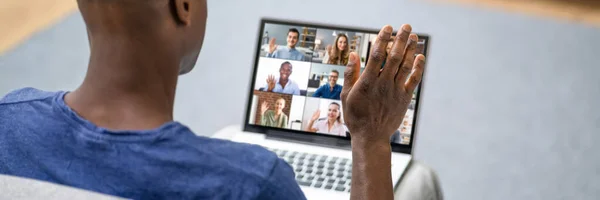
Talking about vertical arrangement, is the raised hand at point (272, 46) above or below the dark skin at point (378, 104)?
above

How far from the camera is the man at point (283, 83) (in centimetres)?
160

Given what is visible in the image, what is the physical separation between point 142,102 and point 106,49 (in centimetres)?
7

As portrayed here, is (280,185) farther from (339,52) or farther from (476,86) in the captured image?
(476,86)

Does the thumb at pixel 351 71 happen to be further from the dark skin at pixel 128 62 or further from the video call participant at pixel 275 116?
the video call participant at pixel 275 116

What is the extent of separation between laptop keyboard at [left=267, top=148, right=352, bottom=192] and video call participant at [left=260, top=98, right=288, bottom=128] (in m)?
0.11

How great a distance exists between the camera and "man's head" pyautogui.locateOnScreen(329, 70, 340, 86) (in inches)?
62.1

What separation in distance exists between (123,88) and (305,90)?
0.85 meters

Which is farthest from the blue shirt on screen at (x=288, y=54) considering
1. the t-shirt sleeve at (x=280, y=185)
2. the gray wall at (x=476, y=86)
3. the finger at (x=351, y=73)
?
the gray wall at (x=476, y=86)

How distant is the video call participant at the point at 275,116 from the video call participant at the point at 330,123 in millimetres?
58

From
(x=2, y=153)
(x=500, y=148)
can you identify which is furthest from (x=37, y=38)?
(x=2, y=153)

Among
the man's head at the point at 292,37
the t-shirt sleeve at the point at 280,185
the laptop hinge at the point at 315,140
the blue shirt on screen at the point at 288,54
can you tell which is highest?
the man's head at the point at 292,37

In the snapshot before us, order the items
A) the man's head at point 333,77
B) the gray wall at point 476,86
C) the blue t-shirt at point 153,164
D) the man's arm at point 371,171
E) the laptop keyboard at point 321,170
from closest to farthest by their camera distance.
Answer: the blue t-shirt at point 153,164 < the man's arm at point 371,171 < the laptop keyboard at point 321,170 < the man's head at point 333,77 < the gray wall at point 476,86

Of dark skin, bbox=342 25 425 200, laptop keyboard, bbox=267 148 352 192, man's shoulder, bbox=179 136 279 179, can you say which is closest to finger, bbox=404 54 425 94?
dark skin, bbox=342 25 425 200

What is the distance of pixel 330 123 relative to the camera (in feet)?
5.25
